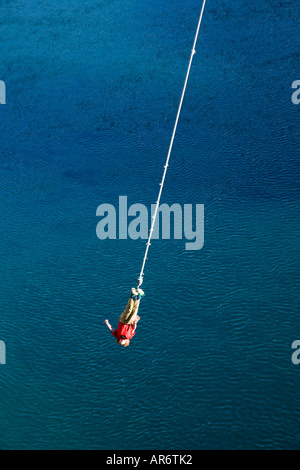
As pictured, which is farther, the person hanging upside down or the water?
the water

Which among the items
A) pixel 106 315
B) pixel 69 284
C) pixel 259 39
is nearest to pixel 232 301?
pixel 106 315

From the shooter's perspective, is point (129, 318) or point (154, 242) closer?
point (129, 318)

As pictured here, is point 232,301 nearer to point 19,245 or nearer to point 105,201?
point 105,201

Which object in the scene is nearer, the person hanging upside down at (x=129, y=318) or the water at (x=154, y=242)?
the person hanging upside down at (x=129, y=318)

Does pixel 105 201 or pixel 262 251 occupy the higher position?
pixel 105 201

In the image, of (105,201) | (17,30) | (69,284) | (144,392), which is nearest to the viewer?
(144,392)

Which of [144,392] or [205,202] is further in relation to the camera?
[205,202]

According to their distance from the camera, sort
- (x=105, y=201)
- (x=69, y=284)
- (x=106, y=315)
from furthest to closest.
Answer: (x=105, y=201), (x=69, y=284), (x=106, y=315)

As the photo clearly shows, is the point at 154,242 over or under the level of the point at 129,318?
over
